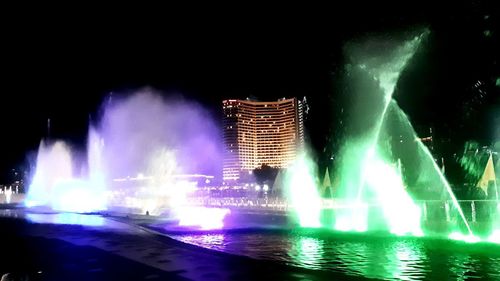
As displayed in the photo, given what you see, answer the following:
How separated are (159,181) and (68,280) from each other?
63.9 metres

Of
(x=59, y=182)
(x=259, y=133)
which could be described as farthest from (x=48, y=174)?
(x=259, y=133)

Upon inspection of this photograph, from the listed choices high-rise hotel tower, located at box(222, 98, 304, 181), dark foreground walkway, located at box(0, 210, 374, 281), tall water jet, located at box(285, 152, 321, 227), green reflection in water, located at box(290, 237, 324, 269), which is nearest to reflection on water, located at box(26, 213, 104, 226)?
dark foreground walkway, located at box(0, 210, 374, 281)

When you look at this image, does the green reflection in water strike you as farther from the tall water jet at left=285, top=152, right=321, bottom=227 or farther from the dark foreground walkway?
the tall water jet at left=285, top=152, right=321, bottom=227

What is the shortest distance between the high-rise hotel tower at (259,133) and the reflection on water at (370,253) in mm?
149329

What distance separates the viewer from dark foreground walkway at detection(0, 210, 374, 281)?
30.9 feet

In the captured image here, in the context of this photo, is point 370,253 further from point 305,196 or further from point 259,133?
point 259,133

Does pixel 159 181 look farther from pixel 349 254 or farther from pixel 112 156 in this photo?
pixel 349 254

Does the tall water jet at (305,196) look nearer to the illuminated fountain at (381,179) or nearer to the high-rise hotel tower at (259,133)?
the illuminated fountain at (381,179)

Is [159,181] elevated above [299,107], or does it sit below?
below

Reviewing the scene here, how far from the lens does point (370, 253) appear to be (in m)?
12.6

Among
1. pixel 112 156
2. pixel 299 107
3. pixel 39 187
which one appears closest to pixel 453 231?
pixel 112 156

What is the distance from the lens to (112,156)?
178 feet

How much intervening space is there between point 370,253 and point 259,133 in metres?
160

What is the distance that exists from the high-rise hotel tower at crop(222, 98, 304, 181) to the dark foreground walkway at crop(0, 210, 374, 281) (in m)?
149
